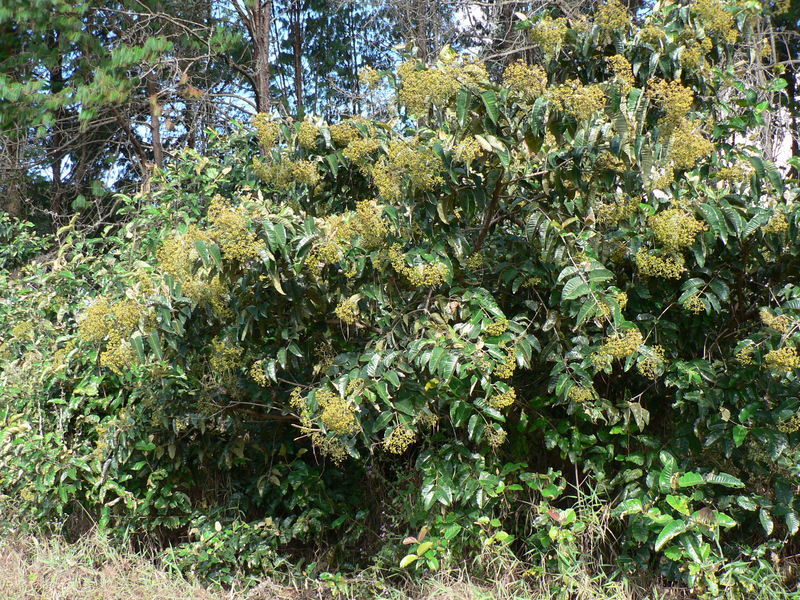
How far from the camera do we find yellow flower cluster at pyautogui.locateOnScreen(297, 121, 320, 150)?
3336 millimetres

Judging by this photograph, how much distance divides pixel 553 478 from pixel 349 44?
33.4 ft

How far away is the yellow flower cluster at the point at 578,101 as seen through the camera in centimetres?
281

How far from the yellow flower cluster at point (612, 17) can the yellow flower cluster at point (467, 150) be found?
101 cm

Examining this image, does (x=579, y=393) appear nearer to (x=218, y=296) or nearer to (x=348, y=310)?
(x=348, y=310)

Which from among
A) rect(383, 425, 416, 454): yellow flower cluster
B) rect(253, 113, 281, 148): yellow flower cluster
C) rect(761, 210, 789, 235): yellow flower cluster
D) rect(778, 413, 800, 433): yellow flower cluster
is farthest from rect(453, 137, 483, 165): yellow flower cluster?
rect(778, 413, 800, 433): yellow flower cluster

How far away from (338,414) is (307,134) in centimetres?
132

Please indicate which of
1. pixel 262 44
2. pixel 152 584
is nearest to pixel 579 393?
pixel 152 584

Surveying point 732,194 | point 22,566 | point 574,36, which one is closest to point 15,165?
point 22,566

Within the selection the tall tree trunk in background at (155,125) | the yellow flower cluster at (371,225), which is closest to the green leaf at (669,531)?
the yellow flower cluster at (371,225)

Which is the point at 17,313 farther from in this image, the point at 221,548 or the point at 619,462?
the point at 619,462

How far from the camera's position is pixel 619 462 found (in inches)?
142

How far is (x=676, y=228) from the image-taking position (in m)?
2.87

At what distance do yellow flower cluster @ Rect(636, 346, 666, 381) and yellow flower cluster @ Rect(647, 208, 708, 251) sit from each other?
16.8 inches

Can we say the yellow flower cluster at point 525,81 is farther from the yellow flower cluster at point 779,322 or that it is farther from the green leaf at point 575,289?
the yellow flower cluster at point 779,322
